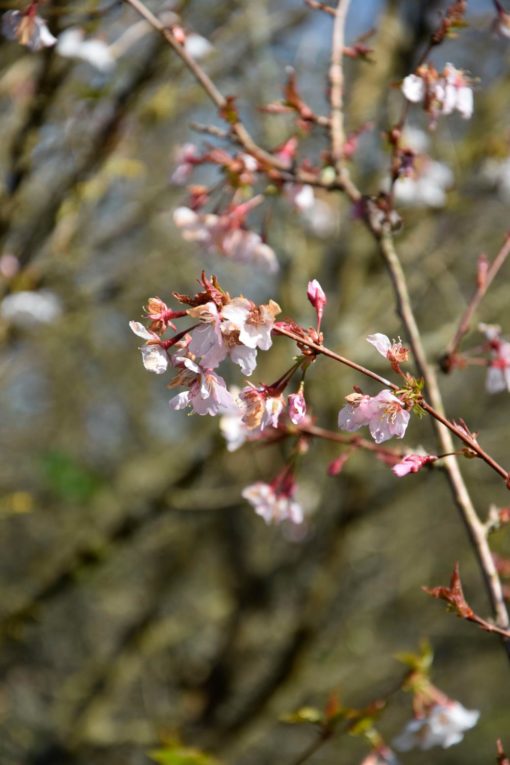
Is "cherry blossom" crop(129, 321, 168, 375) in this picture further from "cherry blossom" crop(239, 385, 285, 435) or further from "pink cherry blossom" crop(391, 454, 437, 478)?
"pink cherry blossom" crop(391, 454, 437, 478)

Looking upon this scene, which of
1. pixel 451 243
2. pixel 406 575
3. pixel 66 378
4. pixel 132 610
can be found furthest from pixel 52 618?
pixel 451 243

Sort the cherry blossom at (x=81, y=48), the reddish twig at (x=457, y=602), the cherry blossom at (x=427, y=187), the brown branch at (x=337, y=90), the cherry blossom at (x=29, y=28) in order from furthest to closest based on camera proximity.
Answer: the cherry blossom at (x=427, y=187) → the cherry blossom at (x=81, y=48) → the brown branch at (x=337, y=90) → the cherry blossom at (x=29, y=28) → the reddish twig at (x=457, y=602)

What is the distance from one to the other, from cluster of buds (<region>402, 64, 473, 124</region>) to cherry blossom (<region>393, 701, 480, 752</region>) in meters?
1.24

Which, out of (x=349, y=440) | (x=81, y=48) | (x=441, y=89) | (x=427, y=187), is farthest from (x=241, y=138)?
(x=427, y=187)

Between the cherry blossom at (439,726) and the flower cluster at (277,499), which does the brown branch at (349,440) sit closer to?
the flower cluster at (277,499)

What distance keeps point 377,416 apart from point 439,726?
927mm

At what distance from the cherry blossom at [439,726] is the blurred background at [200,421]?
1.31 metres

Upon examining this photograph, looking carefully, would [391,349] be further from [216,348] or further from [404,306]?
[404,306]

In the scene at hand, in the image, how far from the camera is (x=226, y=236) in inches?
70.6

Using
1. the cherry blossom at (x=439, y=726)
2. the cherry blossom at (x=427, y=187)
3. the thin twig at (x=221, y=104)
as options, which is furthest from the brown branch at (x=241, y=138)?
the cherry blossom at (x=427, y=187)

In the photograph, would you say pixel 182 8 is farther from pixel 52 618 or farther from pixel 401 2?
pixel 52 618

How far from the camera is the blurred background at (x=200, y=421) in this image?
9.77 feet

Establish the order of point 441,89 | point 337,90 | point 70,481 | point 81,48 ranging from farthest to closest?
point 70,481, point 81,48, point 337,90, point 441,89

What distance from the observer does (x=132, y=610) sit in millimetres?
7777
